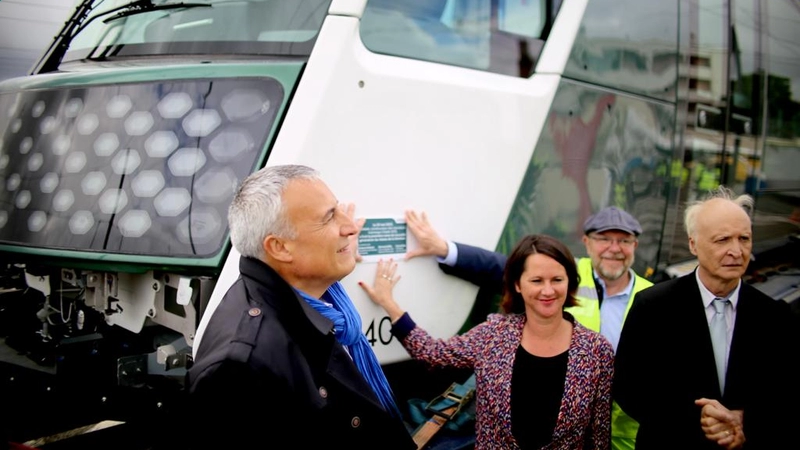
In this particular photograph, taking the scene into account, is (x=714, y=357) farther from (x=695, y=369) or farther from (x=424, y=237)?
(x=424, y=237)

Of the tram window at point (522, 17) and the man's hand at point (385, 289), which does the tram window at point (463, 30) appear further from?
the man's hand at point (385, 289)

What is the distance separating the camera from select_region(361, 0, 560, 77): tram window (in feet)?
8.02

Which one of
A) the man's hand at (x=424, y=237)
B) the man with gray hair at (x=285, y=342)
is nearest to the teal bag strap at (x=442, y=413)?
the man's hand at (x=424, y=237)

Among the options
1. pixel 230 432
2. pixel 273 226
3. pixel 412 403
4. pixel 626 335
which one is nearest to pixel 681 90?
pixel 626 335

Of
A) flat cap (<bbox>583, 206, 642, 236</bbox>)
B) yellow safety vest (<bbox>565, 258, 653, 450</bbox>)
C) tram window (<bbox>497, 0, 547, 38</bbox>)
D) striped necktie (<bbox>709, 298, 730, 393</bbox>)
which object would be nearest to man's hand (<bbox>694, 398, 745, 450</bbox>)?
striped necktie (<bbox>709, 298, 730, 393</bbox>)

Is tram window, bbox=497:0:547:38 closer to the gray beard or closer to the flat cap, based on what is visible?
the flat cap

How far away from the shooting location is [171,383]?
8.02ft

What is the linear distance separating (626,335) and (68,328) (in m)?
2.18

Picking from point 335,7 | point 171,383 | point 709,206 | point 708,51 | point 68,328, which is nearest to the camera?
point 709,206

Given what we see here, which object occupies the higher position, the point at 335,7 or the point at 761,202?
the point at 335,7

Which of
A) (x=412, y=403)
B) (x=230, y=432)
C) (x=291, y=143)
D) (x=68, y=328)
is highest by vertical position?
(x=291, y=143)

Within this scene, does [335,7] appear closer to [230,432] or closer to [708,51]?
[230,432]

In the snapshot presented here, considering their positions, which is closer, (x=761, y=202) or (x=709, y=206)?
(x=709, y=206)

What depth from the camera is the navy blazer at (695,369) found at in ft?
6.46
